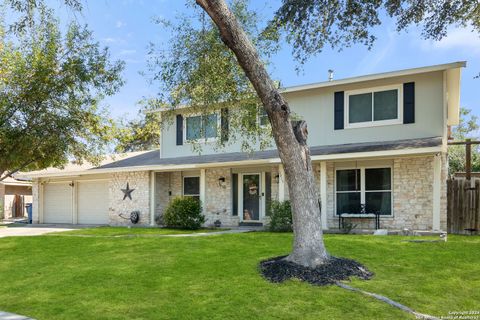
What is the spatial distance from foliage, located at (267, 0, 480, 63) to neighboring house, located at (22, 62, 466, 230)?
1453mm

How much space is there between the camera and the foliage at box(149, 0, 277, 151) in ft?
32.7

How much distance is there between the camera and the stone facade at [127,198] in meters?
17.5

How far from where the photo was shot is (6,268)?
852 cm

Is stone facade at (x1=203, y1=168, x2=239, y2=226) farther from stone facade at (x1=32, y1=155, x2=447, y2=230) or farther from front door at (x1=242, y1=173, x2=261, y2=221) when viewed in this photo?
front door at (x1=242, y1=173, x2=261, y2=221)

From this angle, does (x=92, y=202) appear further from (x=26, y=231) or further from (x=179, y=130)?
(x=179, y=130)

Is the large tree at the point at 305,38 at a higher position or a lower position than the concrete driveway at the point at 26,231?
higher

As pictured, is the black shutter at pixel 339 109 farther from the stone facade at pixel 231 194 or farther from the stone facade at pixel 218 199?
the stone facade at pixel 218 199

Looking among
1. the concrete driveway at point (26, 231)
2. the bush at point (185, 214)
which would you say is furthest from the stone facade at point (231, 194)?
the concrete driveway at point (26, 231)

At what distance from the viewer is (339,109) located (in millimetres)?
14523

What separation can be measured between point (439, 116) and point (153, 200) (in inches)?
451

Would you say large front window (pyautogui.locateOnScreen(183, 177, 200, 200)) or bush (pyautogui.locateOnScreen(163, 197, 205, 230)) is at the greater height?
large front window (pyautogui.locateOnScreen(183, 177, 200, 200))

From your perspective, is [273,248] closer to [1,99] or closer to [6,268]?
[6,268]

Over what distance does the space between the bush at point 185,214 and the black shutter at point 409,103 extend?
8.06m

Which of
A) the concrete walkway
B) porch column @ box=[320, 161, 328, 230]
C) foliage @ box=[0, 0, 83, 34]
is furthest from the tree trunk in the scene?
porch column @ box=[320, 161, 328, 230]
